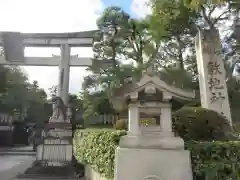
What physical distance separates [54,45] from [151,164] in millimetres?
17007

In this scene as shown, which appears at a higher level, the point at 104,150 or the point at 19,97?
the point at 19,97

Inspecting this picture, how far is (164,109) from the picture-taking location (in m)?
5.94

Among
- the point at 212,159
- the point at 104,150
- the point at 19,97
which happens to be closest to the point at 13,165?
the point at 104,150

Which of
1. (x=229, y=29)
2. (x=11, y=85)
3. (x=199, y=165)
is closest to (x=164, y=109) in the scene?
(x=199, y=165)

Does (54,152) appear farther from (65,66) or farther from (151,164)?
(65,66)

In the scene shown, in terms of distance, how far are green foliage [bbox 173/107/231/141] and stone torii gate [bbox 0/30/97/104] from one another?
13.7m

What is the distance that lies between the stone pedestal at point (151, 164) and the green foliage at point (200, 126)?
58.1 inches

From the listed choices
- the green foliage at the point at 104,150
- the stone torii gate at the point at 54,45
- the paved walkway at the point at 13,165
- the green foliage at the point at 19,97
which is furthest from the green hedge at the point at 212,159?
the green foliage at the point at 19,97

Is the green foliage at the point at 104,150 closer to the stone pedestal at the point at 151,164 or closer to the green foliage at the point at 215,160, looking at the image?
the stone pedestal at the point at 151,164

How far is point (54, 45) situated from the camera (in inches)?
821

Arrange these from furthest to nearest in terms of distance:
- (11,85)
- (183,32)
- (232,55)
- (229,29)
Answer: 1. (11,85)
2. (232,55)
3. (183,32)
4. (229,29)

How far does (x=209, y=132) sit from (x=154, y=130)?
203 cm

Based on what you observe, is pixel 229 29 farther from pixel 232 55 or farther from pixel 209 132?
pixel 209 132

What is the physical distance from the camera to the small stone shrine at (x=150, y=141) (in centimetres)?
548
